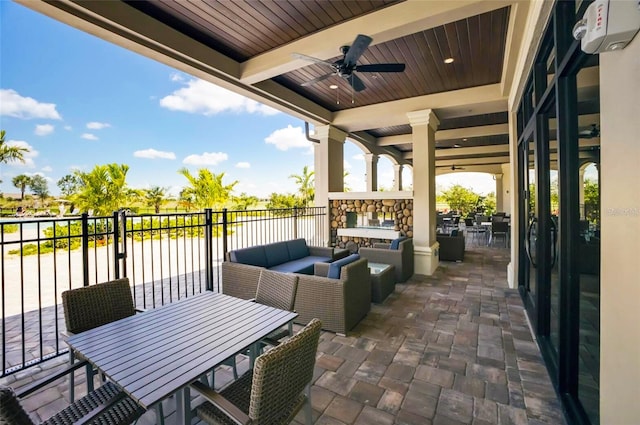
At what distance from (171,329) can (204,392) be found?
62 centimetres

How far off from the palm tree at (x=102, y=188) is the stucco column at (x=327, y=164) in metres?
9.29

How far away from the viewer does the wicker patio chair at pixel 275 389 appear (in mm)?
1159

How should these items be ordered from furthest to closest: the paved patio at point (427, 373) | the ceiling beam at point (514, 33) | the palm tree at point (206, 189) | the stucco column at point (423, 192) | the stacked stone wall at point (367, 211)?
the palm tree at point (206, 189) → the stacked stone wall at point (367, 211) → the stucco column at point (423, 192) → the ceiling beam at point (514, 33) → the paved patio at point (427, 373)

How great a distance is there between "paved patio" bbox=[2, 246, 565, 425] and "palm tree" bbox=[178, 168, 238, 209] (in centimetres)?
1057

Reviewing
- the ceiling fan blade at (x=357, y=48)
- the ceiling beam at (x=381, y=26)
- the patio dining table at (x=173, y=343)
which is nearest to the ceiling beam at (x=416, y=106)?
the ceiling beam at (x=381, y=26)

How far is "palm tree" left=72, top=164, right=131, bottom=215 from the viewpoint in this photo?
36.1 ft

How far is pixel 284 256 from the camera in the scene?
4965 millimetres

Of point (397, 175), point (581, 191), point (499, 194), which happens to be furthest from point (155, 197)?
point (499, 194)

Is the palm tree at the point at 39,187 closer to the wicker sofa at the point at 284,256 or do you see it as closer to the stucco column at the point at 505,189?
the wicker sofa at the point at 284,256

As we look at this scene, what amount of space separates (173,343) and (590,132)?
275 centimetres

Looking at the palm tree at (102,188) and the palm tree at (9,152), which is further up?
the palm tree at (9,152)

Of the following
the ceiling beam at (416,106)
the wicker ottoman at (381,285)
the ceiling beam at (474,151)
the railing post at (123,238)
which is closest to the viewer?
the railing post at (123,238)

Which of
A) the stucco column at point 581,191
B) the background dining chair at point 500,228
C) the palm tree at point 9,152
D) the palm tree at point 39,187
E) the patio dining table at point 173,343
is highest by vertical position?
the palm tree at point 9,152

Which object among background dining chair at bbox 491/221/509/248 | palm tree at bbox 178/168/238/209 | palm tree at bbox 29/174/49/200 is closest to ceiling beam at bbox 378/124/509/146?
background dining chair at bbox 491/221/509/248
